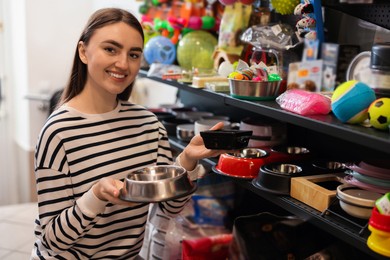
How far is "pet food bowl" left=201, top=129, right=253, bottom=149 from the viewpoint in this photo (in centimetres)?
121

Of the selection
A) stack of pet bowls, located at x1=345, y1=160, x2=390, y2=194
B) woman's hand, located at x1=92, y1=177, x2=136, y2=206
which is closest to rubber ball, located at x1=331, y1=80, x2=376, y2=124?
stack of pet bowls, located at x1=345, y1=160, x2=390, y2=194

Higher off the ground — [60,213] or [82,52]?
[82,52]

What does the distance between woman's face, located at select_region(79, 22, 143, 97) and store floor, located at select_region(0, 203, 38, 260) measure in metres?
1.29

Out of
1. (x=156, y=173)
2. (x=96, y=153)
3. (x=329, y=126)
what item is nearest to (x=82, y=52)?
(x=96, y=153)

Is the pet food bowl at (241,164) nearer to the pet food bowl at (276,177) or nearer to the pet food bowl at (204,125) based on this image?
the pet food bowl at (276,177)

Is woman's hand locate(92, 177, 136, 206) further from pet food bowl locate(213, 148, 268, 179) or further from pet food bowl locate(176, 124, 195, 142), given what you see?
pet food bowl locate(176, 124, 195, 142)

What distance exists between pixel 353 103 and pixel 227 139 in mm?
334

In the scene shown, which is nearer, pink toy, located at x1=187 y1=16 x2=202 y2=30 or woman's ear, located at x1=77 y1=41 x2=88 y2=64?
woman's ear, located at x1=77 y1=41 x2=88 y2=64

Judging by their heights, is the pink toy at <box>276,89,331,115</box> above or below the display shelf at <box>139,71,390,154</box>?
above

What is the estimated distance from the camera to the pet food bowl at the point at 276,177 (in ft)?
4.01

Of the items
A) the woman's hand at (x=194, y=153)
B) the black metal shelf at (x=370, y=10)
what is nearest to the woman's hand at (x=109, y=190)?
the woman's hand at (x=194, y=153)

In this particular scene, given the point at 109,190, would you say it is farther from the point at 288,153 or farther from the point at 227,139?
the point at 288,153

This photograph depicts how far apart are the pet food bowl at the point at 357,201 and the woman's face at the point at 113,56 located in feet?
2.24

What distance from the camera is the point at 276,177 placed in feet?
4.05
